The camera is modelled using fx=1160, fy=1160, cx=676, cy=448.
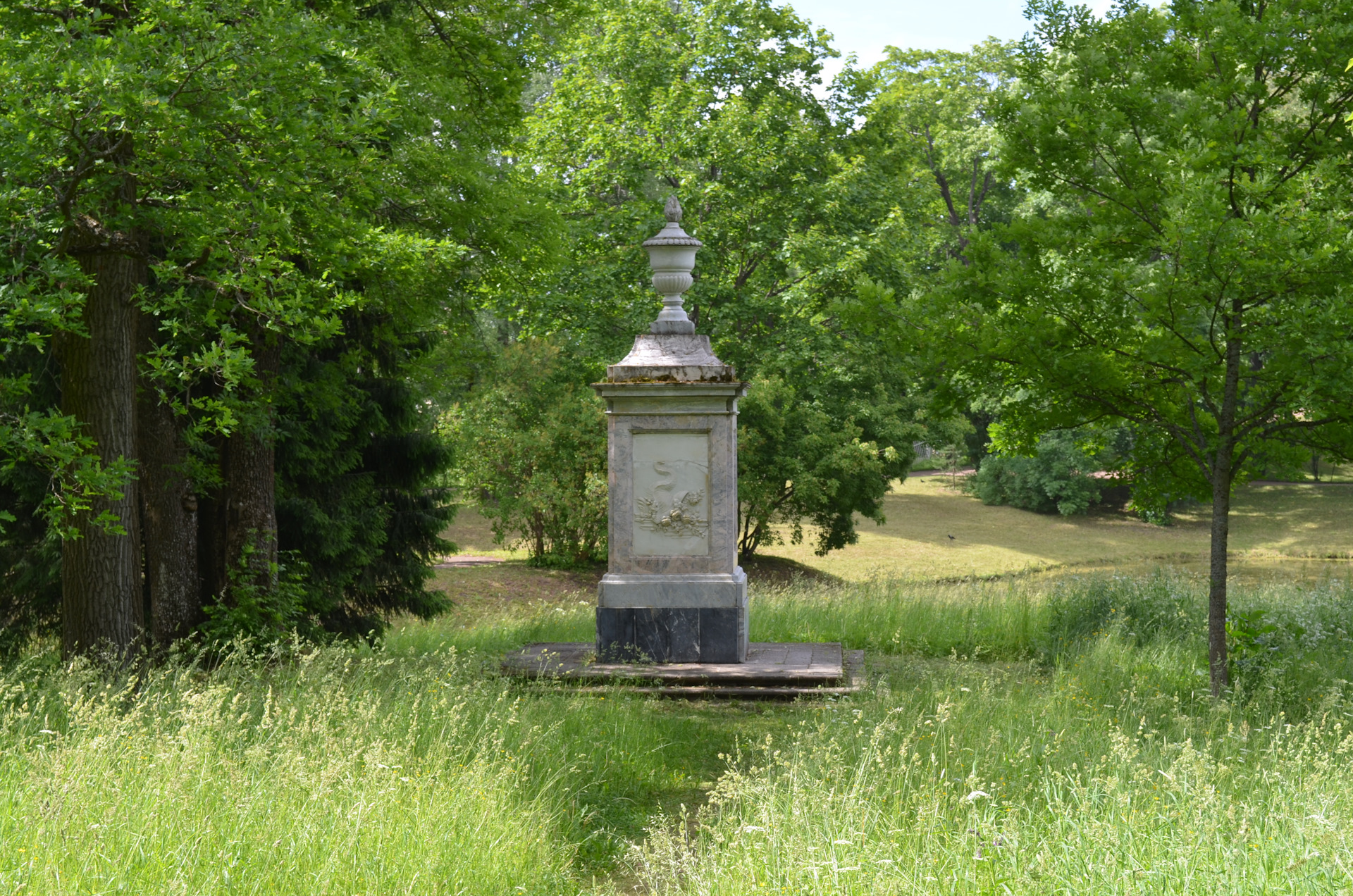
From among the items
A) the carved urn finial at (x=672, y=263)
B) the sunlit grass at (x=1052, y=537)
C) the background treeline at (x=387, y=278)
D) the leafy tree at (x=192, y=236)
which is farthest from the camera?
the sunlit grass at (x=1052, y=537)

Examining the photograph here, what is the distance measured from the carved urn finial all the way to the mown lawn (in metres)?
3.57

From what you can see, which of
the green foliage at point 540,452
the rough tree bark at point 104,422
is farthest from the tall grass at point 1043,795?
the green foliage at point 540,452

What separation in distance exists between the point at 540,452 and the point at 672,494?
1124cm

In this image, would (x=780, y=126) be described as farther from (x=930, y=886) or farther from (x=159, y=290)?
(x=930, y=886)

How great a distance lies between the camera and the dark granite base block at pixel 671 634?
10094mm

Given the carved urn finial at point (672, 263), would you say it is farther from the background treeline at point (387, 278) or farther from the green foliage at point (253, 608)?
the green foliage at point (253, 608)

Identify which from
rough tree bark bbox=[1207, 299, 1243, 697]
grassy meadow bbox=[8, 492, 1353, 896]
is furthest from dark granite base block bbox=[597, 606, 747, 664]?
rough tree bark bbox=[1207, 299, 1243, 697]

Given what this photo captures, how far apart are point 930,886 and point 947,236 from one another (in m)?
27.2

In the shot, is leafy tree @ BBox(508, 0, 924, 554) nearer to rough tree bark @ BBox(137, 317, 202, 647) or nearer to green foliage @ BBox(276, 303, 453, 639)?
green foliage @ BBox(276, 303, 453, 639)

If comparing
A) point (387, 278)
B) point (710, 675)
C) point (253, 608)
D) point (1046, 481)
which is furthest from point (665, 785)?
point (1046, 481)

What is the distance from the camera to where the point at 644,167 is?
20156 millimetres

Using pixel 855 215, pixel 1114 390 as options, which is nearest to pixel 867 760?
pixel 1114 390

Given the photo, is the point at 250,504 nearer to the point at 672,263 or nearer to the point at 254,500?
the point at 254,500

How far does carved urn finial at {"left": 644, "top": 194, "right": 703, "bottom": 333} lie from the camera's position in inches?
416
